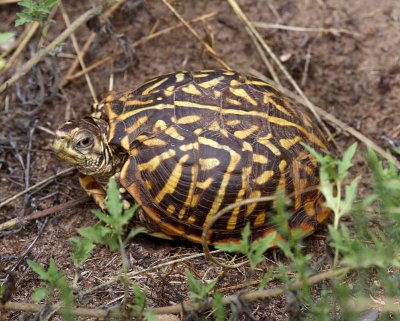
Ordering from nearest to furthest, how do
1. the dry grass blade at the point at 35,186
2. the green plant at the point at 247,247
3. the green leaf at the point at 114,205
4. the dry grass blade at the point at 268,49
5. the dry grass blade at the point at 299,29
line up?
the green leaf at the point at 114,205 → the green plant at the point at 247,247 → the dry grass blade at the point at 35,186 → the dry grass blade at the point at 268,49 → the dry grass blade at the point at 299,29

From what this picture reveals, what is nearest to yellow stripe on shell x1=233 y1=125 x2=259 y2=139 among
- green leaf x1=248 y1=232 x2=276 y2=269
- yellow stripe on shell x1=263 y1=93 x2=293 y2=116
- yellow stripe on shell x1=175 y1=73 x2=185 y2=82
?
yellow stripe on shell x1=263 y1=93 x2=293 y2=116

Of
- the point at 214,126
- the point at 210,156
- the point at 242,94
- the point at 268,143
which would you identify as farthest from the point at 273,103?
the point at 210,156

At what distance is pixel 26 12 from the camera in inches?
106

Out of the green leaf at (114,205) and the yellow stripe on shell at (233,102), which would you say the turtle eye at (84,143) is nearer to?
the yellow stripe on shell at (233,102)

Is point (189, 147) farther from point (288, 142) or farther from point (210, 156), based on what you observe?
point (288, 142)

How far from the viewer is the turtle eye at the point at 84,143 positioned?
2.82 metres

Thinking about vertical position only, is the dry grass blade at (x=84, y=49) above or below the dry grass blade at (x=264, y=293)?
above

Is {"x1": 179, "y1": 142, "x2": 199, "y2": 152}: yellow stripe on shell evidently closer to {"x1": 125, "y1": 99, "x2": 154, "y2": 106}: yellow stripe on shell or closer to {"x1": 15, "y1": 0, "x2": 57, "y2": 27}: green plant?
{"x1": 125, "y1": 99, "x2": 154, "y2": 106}: yellow stripe on shell

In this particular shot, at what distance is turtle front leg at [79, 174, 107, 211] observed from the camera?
2938 mm

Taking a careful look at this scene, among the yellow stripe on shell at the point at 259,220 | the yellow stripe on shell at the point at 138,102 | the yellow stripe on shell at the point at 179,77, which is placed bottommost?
the yellow stripe on shell at the point at 259,220

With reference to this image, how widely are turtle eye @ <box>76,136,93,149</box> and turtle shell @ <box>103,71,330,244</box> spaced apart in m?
0.11

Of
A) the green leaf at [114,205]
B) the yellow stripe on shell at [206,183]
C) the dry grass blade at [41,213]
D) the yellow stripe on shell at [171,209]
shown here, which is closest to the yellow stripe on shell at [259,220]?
the yellow stripe on shell at [206,183]

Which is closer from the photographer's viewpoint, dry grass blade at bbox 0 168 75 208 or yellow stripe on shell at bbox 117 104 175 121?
yellow stripe on shell at bbox 117 104 175 121

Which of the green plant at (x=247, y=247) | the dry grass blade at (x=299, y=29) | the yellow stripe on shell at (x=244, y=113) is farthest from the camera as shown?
the dry grass blade at (x=299, y=29)
